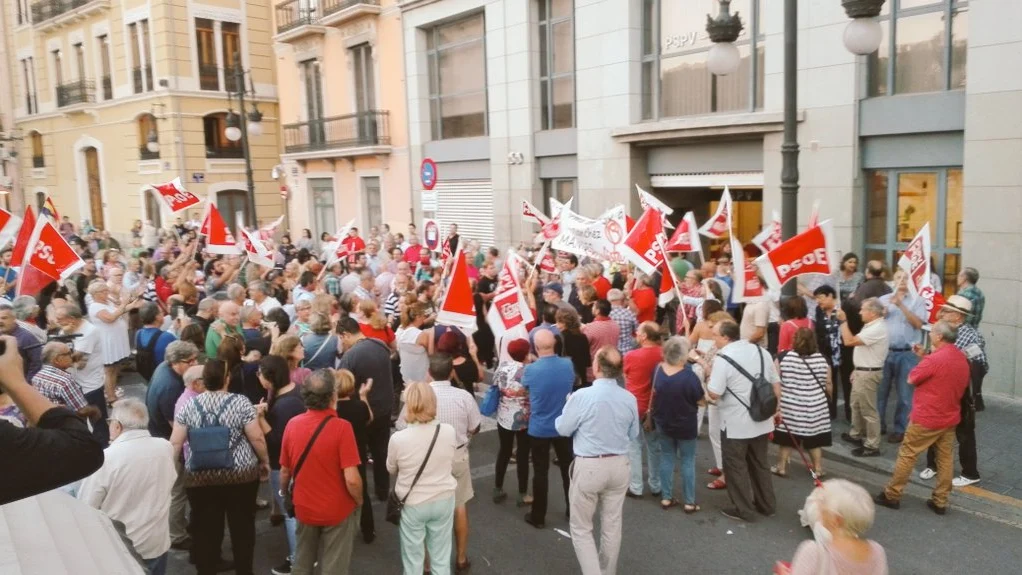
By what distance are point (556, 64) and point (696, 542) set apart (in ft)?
43.2

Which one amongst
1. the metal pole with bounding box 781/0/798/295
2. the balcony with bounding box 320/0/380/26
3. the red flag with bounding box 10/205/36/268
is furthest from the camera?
the balcony with bounding box 320/0/380/26

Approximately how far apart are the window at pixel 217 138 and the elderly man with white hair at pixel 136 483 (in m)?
27.4

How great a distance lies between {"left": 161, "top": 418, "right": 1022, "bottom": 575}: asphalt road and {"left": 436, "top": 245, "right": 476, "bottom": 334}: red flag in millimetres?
1707

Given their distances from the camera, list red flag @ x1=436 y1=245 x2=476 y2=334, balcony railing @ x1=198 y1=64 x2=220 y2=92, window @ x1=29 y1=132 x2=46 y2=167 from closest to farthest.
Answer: red flag @ x1=436 y1=245 x2=476 y2=334 → balcony railing @ x1=198 y1=64 x2=220 y2=92 → window @ x1=29 y1=132 x2=46 y2=167

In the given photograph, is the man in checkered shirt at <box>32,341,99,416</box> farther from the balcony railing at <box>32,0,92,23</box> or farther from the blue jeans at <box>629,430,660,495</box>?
the balcony railing at <box>32,0,92,23</box>

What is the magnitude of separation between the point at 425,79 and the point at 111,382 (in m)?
13.1

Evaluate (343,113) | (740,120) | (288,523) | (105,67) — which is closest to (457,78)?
(343,113)

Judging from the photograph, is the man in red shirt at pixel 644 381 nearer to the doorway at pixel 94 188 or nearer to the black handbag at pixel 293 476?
the black handbag at pixel 293 476

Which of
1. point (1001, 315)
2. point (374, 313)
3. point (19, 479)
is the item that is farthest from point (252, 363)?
point (1001, 315)

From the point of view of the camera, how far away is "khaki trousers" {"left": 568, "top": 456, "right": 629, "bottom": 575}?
546cm

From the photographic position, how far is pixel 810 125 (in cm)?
1205

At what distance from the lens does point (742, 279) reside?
8.38 metres

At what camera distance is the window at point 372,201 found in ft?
77.2

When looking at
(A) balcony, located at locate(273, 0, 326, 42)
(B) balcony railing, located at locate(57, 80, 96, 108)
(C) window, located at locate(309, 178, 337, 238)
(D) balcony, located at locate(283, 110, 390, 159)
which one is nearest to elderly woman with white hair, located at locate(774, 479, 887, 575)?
(D) balcony, located at locate(283, 110, 390, 159)
